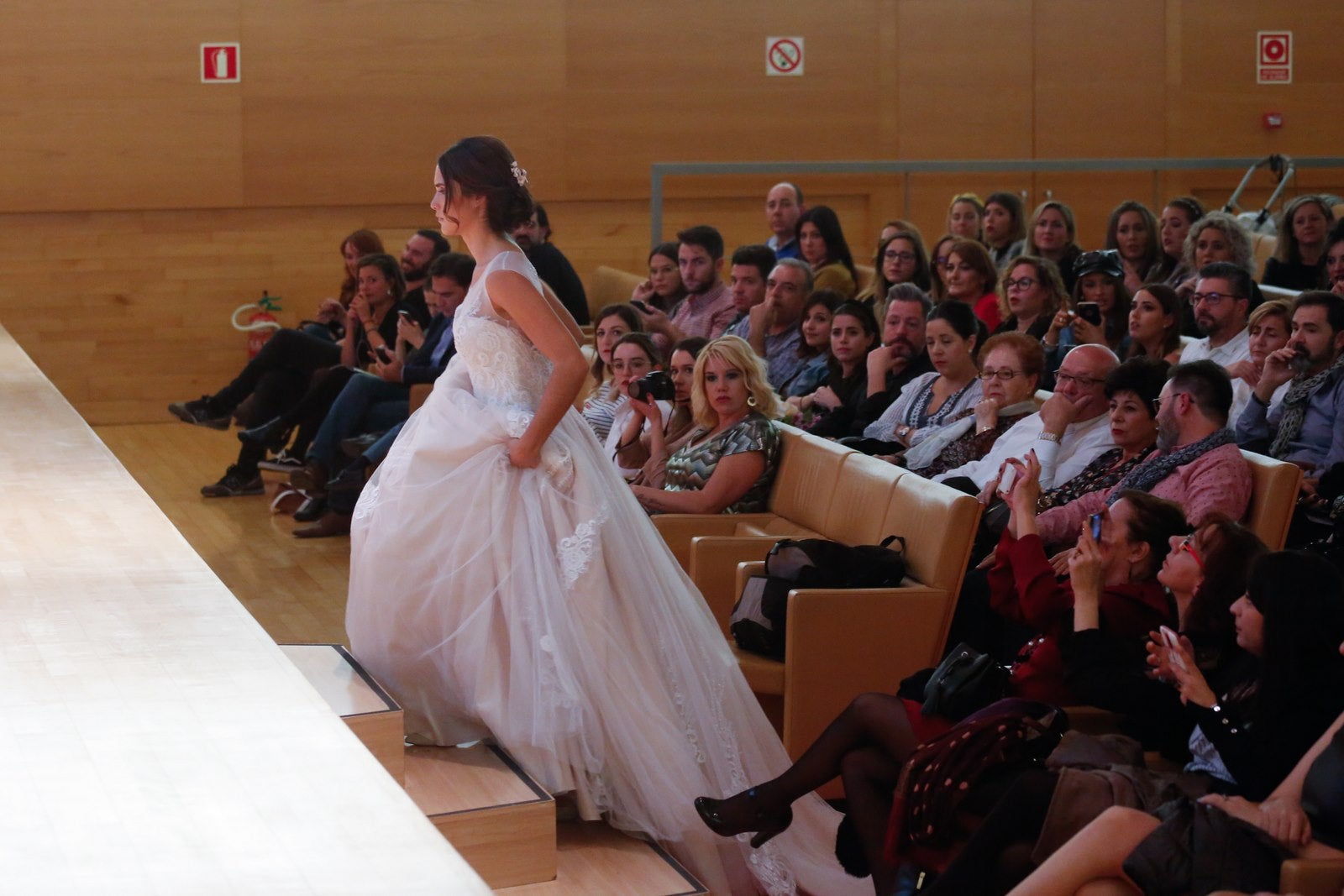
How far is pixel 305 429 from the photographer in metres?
7.45

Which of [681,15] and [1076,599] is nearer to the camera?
[1076,599]

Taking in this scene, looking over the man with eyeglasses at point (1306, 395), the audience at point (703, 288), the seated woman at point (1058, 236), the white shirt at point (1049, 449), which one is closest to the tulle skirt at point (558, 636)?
the white shirt at point (1049, 449)

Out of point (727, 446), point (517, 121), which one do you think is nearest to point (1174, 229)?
point (727, 446)

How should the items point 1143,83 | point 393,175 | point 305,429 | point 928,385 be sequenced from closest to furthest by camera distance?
point 928,385 → point 305,429 → point 393,175 → point 1143,83

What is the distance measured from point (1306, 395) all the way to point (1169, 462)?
821mm

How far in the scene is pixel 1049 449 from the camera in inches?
178

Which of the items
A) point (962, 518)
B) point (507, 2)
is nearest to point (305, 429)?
point (507, 2)

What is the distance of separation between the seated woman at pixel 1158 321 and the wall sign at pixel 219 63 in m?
5.51

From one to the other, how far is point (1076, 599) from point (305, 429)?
4.76 meters

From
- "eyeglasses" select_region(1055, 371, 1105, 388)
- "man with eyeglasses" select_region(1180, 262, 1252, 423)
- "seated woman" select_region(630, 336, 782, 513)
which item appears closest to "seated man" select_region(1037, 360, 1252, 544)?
"eyeglasses" select_region(1055, 371, 1105, 388)

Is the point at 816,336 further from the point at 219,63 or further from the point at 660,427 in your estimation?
the point at 219,63

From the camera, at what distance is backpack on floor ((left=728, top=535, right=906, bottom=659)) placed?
397 cm

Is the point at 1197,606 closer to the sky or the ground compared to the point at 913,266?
closer to the ground

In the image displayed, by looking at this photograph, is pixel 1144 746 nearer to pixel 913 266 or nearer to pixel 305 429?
pixel 913 266
